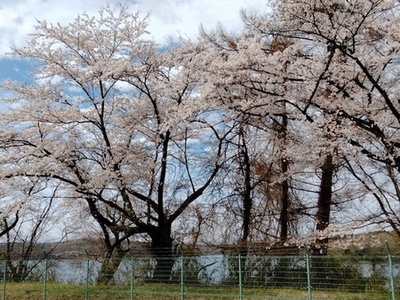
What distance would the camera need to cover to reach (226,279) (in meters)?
12.9

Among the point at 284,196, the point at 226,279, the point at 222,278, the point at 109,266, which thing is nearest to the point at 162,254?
the point at 109,266

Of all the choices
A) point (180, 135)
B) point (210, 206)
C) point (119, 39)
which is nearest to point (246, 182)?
point (210, 206)

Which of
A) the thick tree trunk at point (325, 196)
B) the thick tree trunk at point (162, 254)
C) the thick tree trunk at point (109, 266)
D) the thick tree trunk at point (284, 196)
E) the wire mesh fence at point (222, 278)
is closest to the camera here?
the wire mesh fence at point (222, 278)

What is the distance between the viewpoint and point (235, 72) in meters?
11.9

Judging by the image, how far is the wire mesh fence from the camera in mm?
11258

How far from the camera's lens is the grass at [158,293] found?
11.2 m

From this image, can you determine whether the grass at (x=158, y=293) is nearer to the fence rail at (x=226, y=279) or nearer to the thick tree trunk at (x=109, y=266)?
the fence rail at (x=226, y=279)

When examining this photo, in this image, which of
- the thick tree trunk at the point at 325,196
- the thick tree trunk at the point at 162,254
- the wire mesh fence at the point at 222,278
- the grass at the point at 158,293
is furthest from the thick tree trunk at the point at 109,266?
the thick tree trunk at the point at 325,196

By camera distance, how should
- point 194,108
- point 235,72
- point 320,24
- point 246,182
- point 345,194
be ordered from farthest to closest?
point 246,182 → point 345,194 → point 194,108 → point 235,72 → point 320,24

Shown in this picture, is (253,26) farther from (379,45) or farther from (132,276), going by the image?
(132,276)

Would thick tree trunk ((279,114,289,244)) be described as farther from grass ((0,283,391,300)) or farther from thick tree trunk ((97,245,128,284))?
thick tree trunk ((97,245,128,284))

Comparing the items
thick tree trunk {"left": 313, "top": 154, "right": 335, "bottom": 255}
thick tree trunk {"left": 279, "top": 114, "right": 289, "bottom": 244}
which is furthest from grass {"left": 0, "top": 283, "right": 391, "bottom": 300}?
thick tree trunk {"left": 279, "top": 114, "right": 289, "bottom": 244}

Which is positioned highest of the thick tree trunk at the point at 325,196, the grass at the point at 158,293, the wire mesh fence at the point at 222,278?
the thick tree trunk at the point at 325,196

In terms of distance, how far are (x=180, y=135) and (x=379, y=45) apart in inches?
274
